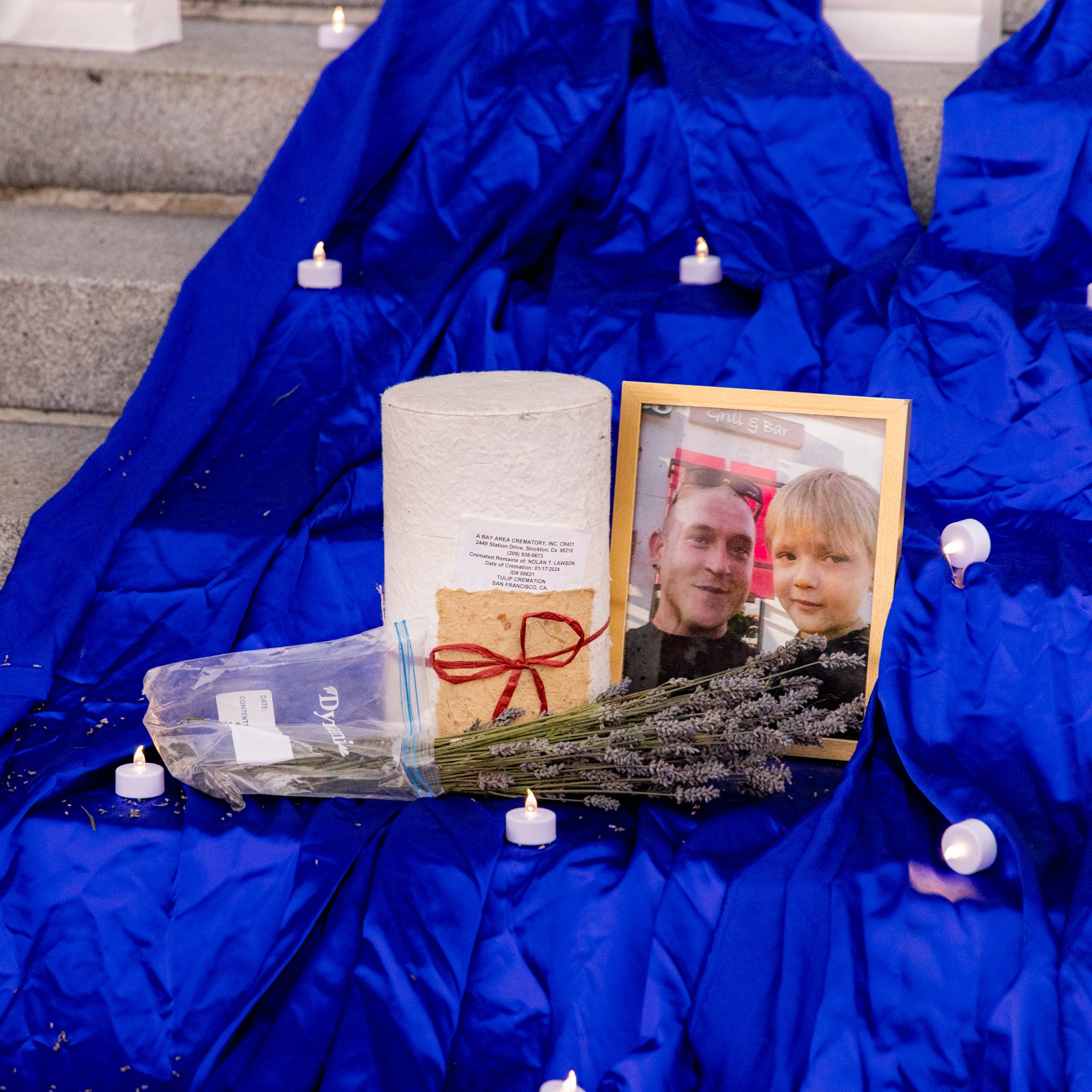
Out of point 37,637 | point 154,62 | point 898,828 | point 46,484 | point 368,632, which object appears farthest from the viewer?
point 154,62

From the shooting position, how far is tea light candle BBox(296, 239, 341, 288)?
1.70 m

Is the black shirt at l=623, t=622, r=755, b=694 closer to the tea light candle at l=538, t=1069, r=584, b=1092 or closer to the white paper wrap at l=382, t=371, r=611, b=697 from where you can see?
the white paper wrap at l=382, t=371, r=611, b=697

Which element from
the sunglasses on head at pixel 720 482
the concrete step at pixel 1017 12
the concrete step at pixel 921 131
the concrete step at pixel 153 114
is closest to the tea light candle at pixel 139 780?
the sunglasses on head at pixel 720 482

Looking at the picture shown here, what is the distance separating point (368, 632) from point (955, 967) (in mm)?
606

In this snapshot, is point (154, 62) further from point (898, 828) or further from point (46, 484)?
point (898, 828)

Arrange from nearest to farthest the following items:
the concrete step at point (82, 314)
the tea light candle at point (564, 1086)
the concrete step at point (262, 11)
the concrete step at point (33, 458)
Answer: the tea light candle at point (564, 1086) < the concrete step at point (33, 458) < the concrete step at point (82, 314) < the concrete step at point (262, 11)

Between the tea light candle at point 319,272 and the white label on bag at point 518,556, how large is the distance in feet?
2.00

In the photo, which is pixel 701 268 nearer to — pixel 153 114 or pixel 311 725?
pixel 311 725

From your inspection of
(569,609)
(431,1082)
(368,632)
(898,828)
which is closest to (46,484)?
(368,632)

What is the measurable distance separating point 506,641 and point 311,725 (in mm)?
201

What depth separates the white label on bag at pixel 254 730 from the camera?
4.12 ft

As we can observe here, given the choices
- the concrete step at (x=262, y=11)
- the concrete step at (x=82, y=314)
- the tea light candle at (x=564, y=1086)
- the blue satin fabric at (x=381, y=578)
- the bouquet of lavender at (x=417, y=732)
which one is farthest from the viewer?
the concrete step at (x=262, y=11)

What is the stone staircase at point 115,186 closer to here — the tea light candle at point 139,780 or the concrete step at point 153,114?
the concrete step at point 153,114

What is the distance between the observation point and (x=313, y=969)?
116cm
